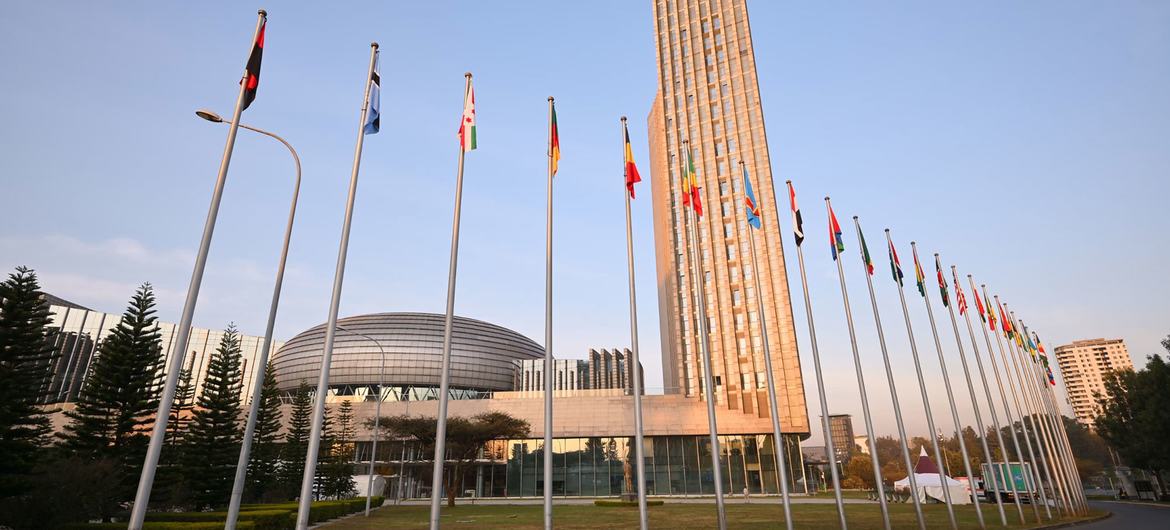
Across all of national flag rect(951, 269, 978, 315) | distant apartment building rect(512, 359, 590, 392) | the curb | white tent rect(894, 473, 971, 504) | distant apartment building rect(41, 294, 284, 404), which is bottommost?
the curb

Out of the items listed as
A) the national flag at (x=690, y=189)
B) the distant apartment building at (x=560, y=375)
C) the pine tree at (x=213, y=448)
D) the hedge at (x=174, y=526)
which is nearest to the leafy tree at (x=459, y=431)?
the pine tree at (x=213, y=448)

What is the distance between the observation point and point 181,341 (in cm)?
1095

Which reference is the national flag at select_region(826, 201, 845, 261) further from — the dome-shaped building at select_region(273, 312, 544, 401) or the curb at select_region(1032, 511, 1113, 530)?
the dome-shaped building at select_region(273, 312, 544, 401)

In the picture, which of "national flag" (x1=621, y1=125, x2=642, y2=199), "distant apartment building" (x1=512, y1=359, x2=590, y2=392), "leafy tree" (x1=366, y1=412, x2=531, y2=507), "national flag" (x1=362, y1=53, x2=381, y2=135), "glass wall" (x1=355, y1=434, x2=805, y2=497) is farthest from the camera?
"distant apartment building" (x1=512, y1=359, x2=590, y2=392)

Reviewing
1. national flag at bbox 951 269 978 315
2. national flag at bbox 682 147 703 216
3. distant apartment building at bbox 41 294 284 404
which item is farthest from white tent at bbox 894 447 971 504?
distant apartment building at bbox 41 294 284 404

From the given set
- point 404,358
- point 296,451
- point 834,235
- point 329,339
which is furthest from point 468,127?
point 404,358

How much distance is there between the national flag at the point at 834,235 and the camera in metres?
24.3

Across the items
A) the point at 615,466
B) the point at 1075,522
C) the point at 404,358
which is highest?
the point at 404,358

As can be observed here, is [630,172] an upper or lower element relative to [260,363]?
upper

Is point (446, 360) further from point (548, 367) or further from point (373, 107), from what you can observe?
point (373, 107)

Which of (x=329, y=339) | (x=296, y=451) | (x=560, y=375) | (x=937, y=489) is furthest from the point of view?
(x=560, y=375)

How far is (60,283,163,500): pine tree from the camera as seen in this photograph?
33.3 metres

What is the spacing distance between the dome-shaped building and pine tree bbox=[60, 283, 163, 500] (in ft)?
152

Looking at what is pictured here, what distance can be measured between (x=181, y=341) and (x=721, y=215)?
62.9 m
